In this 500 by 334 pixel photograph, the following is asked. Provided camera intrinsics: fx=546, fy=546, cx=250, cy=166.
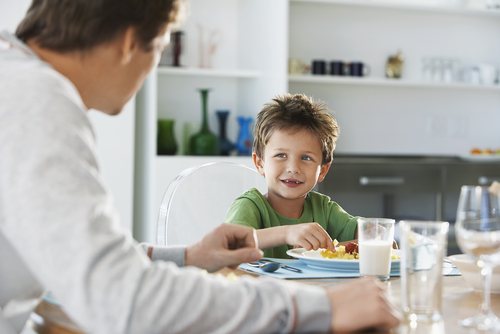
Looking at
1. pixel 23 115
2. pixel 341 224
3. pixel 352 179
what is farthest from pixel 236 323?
pixel 352 179

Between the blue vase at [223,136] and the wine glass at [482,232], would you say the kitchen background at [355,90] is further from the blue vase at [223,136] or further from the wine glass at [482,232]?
the wine glass at [482,232]

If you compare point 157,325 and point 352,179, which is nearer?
point 157,325

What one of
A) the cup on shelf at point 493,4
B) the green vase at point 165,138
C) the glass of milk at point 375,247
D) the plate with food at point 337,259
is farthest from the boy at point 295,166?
the cup on shelf at point 493,4

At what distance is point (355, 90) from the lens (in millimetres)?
4020

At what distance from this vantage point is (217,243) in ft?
2.95

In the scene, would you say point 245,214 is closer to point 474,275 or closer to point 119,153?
point 474,275

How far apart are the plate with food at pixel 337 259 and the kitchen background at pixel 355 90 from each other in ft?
6.86

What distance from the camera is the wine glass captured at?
0.69 meters

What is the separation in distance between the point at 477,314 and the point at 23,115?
0.62m

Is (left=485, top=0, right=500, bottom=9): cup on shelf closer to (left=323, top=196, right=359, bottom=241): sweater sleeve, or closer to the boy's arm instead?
(left=323, top=196, right=359, bottom=241): sweater sleeve

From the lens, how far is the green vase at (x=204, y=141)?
132 inches

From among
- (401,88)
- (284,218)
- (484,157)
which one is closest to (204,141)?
(401,88)

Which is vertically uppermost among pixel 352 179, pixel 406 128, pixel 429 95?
pixel 429 95

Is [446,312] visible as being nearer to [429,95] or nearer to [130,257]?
[130,257]
